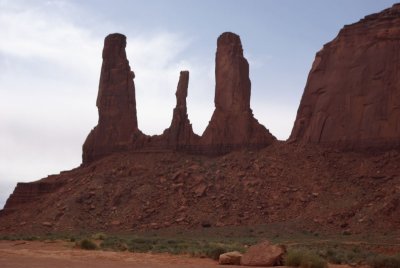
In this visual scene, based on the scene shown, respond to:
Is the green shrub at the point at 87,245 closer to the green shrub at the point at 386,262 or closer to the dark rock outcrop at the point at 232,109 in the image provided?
the green shrub at the point at 386,262

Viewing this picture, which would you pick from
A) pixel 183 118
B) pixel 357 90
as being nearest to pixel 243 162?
pixel 183 118

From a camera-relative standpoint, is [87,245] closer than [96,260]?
No

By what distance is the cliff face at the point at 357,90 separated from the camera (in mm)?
56656

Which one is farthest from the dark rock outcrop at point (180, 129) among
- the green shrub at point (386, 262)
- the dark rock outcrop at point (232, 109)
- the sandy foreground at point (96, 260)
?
the green shrub at point (386, 262)

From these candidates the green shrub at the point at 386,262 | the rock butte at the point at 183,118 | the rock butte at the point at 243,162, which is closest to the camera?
the green shrub at the point at 386,262

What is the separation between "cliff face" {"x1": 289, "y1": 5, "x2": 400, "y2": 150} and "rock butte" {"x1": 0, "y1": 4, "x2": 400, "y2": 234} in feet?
0.32

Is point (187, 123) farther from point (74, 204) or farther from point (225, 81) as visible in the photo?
point (74, 204)

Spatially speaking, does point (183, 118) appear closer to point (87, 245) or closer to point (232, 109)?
point (232, 109)

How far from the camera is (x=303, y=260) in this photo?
858 inches

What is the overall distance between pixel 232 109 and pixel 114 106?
44.6 ft

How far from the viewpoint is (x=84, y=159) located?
68.2 metres

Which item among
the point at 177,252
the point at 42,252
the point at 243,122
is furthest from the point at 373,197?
the point at 42,252

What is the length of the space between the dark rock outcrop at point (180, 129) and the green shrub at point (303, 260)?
40.9 metres

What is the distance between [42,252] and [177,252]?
622cm
